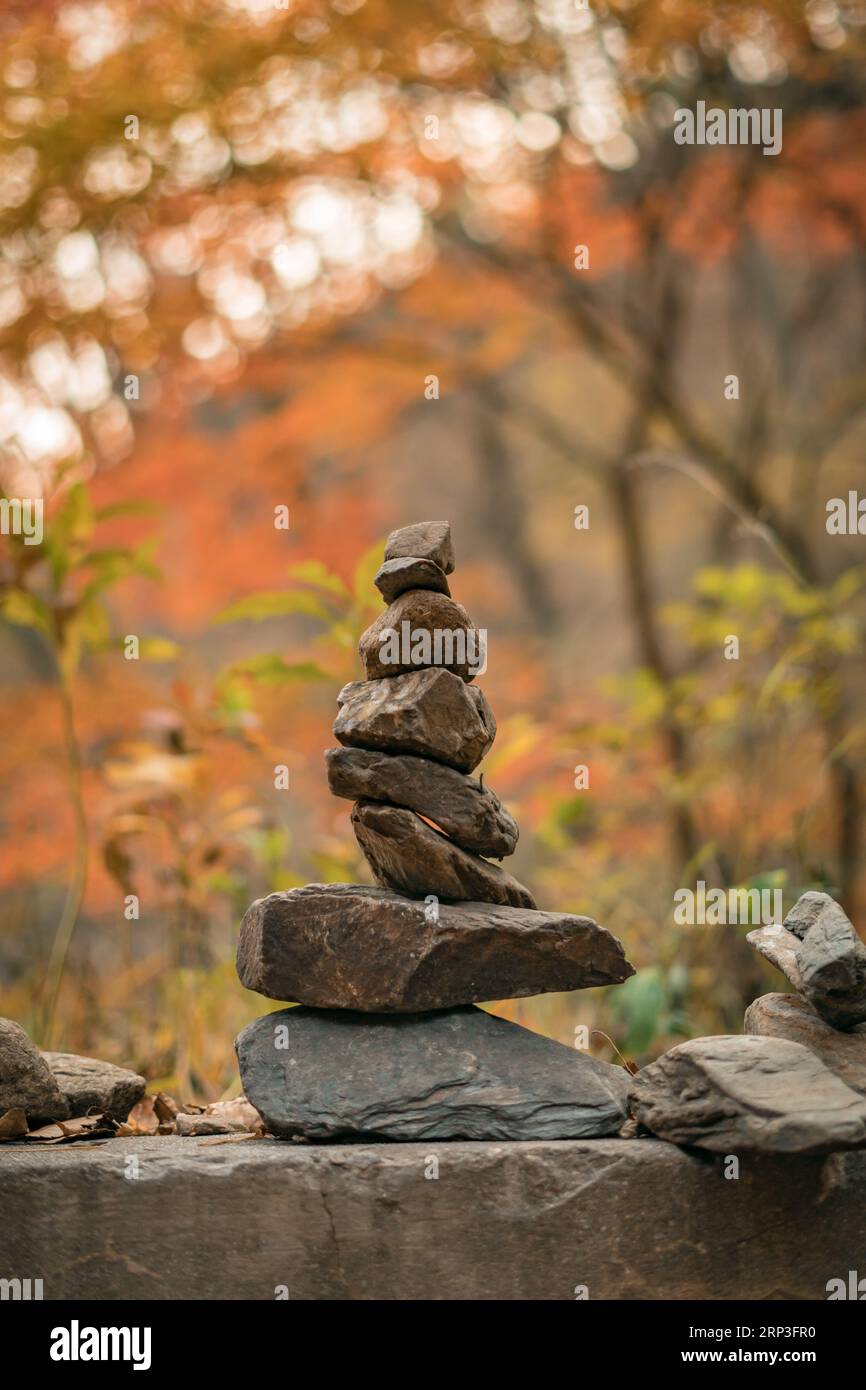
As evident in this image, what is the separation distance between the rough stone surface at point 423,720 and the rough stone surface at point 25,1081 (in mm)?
1105

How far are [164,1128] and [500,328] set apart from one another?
7.66 m

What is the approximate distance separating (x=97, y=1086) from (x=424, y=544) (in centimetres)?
166

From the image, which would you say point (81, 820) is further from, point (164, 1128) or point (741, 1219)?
point (741, 1219)

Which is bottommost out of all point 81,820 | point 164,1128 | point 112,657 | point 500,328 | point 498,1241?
point 498,1241

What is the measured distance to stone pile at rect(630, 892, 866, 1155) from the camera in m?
2.73

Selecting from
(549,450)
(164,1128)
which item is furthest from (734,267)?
(164,1128)

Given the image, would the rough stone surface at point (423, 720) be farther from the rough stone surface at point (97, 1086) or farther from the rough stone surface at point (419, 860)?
the rough stone surface at point (97, 1086)

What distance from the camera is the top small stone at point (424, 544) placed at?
3375 millimetres

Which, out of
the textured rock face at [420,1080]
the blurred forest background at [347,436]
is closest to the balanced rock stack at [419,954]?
the textured rock face at [420,1080]

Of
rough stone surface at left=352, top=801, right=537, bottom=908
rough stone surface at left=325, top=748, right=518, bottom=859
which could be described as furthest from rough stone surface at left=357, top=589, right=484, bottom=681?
rough stone surface at left=352, top=801, right=537, bottom=908

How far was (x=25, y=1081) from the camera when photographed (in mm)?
3350

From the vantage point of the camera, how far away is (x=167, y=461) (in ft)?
28.7

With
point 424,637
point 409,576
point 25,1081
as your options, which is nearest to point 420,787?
point 424,637
